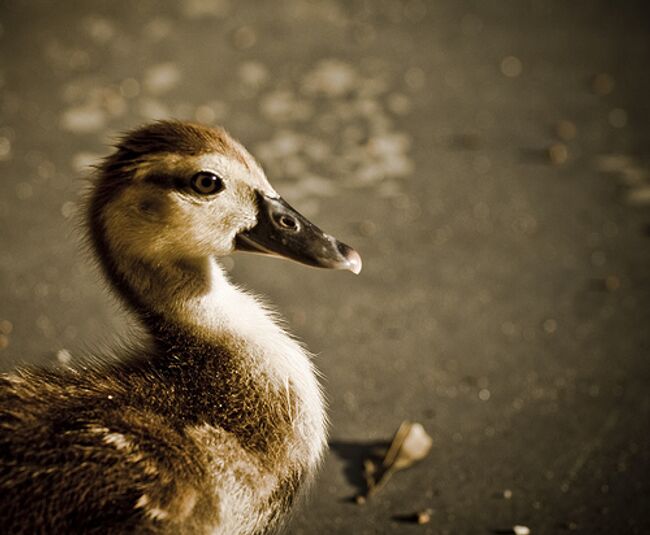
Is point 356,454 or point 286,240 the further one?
point 356,454

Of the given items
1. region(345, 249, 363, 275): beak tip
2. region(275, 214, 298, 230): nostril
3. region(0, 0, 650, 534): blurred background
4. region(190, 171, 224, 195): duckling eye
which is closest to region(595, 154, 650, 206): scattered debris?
region(0, 0, 650, 534): blurred background

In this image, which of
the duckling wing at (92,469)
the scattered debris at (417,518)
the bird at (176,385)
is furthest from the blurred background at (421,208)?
the duckling wing at (92,469)

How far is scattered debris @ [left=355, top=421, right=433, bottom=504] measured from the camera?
10.7ft

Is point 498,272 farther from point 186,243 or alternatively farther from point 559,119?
point 186,243

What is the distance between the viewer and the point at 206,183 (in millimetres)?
2537

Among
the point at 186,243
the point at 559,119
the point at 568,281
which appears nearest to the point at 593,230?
the point at 568,281

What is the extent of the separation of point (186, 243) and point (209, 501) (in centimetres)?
80

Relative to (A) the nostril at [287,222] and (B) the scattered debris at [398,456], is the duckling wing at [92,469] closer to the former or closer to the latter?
(A) the nostril at [287,222]

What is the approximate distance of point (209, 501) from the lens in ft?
7.20

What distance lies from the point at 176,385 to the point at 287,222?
0.65 metres

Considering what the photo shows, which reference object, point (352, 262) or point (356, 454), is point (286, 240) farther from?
point (356, 454)

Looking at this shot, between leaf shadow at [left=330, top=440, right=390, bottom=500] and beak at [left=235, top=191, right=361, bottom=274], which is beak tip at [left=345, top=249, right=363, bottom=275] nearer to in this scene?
beak at [left=235, top=191, right=361, bottom=274]

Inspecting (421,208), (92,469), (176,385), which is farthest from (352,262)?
(421,208)

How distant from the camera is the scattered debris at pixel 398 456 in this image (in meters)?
3.26
